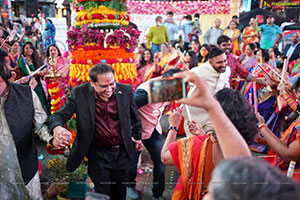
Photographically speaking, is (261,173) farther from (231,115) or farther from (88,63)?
(88,63)

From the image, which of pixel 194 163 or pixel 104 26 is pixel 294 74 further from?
pixel 194 163

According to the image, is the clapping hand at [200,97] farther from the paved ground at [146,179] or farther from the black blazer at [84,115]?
the paved ground at [146,179]

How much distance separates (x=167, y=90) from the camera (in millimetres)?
940

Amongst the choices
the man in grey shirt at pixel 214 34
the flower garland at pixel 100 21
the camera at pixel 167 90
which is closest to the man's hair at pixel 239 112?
the camera at pixel 167 90

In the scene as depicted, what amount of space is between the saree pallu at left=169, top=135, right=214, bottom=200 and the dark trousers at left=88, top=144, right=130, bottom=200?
95 cm

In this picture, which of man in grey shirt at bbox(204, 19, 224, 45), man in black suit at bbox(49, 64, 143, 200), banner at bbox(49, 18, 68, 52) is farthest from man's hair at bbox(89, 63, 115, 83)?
man in grey shirt at bbox(204, 19, 224, 45)

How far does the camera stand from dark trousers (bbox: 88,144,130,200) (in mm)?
2320

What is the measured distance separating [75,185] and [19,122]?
135 cm

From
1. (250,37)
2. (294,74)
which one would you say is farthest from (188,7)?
(294,74)

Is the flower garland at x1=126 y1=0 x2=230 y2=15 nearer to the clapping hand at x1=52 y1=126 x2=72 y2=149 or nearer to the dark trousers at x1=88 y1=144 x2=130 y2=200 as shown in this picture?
the dark trousers at x1=88 y1=144 x2=130 y2=200

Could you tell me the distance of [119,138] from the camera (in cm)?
232

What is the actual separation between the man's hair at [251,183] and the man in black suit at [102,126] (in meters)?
1.54

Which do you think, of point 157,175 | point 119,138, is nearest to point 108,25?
point 119,138

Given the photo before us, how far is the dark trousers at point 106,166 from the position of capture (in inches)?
91.4
